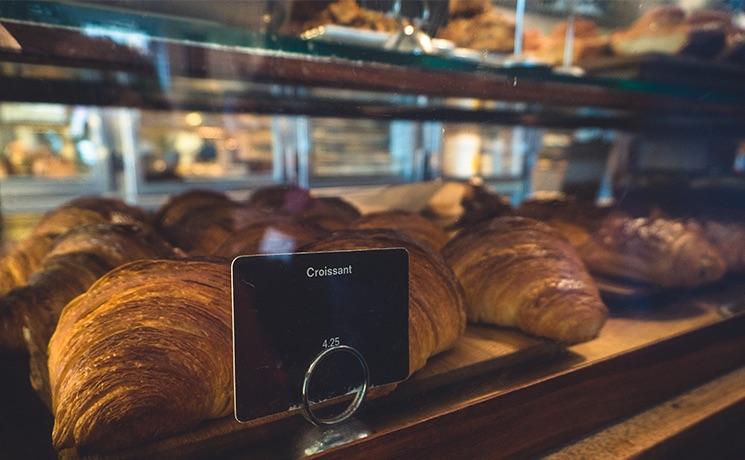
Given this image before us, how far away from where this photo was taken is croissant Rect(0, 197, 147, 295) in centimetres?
99

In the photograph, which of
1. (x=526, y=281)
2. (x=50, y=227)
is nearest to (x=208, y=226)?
Answer: (x=50, y=227)

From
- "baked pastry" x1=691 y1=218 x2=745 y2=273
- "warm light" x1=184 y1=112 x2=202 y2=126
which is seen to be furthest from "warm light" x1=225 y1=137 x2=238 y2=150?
"baked pastry" x1=691 y1=218 x2=745 y2=273

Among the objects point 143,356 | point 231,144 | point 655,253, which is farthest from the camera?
point 231,144

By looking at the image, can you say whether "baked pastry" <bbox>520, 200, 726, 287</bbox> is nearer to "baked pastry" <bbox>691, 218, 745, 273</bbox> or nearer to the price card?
"baked pastry" <bbox>691, 218, 745, 273</bbox>

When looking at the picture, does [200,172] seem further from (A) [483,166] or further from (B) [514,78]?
(B) [514,78]

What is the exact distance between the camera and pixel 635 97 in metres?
1.12

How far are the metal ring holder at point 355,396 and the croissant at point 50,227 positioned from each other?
0.66 m

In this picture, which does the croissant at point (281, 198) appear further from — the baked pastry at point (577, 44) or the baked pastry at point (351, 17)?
the baked pastry at point (577, 44)

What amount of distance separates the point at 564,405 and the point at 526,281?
21 centimetres

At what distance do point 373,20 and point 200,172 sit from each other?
3.77 metres

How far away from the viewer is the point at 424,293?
717mm

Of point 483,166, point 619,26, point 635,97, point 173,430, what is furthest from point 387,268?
point 483,166

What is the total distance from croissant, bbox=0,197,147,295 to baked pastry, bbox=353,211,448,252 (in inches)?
19.1

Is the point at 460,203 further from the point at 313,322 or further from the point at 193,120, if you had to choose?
the point at 193,120
